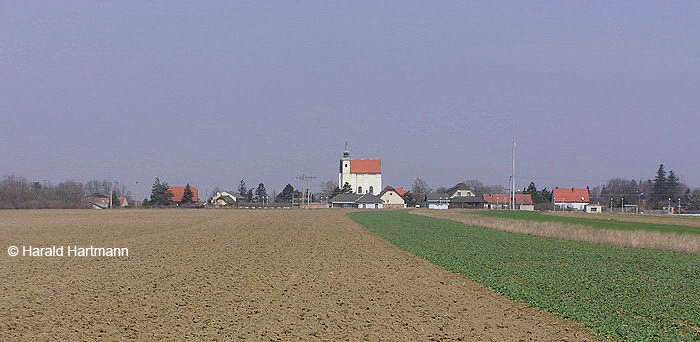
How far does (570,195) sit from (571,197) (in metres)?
0.82

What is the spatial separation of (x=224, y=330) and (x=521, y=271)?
13.8 meters

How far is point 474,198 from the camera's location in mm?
189500

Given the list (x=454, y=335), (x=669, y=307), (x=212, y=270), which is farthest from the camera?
(x=212, y=270)

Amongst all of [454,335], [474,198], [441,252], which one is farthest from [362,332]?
[474,198]

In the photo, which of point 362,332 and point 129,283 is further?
point 129,283

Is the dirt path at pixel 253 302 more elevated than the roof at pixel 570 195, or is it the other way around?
the roof at pixel 570 195

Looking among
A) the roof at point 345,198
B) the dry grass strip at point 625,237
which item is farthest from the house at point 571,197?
the dry grass strip at point 625,237

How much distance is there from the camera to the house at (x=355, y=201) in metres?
180

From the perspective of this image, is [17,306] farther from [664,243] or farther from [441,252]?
[664,243]

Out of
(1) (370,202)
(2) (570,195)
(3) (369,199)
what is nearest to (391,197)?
(3) (369,199)

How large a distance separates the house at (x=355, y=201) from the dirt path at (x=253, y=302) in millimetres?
151653

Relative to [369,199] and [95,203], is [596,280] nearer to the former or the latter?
[95,203]

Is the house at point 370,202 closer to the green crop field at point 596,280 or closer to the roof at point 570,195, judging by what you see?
the roof at point 570,195

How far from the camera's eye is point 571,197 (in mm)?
195500
